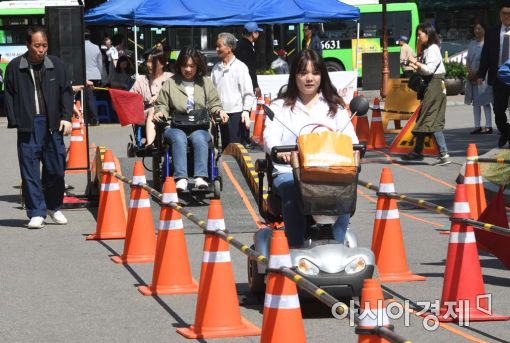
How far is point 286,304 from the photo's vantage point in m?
6.75

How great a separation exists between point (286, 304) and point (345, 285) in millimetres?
1707

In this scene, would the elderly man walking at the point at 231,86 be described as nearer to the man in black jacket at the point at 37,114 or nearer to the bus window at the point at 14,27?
the man in black jacket at the point at 37,114

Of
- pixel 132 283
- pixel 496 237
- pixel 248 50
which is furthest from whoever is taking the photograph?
pixel 248 50

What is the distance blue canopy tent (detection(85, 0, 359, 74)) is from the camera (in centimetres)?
2789

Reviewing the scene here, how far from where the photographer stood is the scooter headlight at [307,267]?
27.5 feet

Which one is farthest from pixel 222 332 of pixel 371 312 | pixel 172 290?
pixel 371 312

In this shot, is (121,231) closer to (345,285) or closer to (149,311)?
(149,311)

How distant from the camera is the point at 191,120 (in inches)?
558

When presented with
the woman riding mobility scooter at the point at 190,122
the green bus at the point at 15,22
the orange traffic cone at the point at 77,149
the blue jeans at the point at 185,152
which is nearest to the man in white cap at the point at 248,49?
the orange traffic cone at the point at 77,149

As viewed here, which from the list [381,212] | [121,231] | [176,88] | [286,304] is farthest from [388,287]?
[176,88]

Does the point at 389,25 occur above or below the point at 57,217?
above

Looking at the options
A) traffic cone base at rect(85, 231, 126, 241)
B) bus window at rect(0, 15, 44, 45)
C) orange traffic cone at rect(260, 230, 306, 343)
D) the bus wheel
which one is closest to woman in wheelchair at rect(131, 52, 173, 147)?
traffic cone base at rect(85, 231, 126, 241)

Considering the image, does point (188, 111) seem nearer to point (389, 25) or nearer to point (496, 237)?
point (496, 237)

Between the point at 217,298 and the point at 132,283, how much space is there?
231 centimetres
